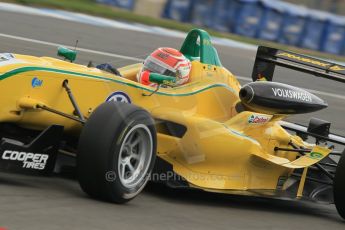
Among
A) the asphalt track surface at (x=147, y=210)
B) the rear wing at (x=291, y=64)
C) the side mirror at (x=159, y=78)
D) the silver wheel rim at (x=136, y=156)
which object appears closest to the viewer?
the asphalt track surface at (x=147, y=210)

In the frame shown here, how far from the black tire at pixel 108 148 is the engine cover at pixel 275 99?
1.29 meters

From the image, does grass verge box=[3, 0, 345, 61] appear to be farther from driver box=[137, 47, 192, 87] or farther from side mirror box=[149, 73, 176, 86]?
side mirror box=[149, 73, 176, 86]

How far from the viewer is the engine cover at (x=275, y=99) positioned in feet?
23.0

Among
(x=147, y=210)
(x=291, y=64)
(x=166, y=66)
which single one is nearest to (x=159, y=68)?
(x=166, y=66)

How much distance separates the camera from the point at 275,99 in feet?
23.2

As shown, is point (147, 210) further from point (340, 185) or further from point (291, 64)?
point (291, 64)

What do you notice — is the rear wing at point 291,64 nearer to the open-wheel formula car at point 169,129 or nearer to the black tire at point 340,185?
the open-wheel formula car at point 169,129

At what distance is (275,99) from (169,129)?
3.31 feet

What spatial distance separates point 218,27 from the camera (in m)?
23.6

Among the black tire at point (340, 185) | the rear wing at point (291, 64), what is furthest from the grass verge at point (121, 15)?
the black tire at point (340, 185)

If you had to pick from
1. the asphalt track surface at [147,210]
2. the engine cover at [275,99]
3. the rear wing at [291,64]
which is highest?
the rear wing at [291,64]

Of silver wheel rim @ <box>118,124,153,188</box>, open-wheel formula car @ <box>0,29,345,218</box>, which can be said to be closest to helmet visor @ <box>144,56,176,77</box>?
open-wheel formula car @ <box>0,29,345,218</box>

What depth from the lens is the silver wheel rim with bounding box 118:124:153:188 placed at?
6.04m

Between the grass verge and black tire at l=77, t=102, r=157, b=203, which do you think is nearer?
black tire at l=77, t=102, r=157, b=203
